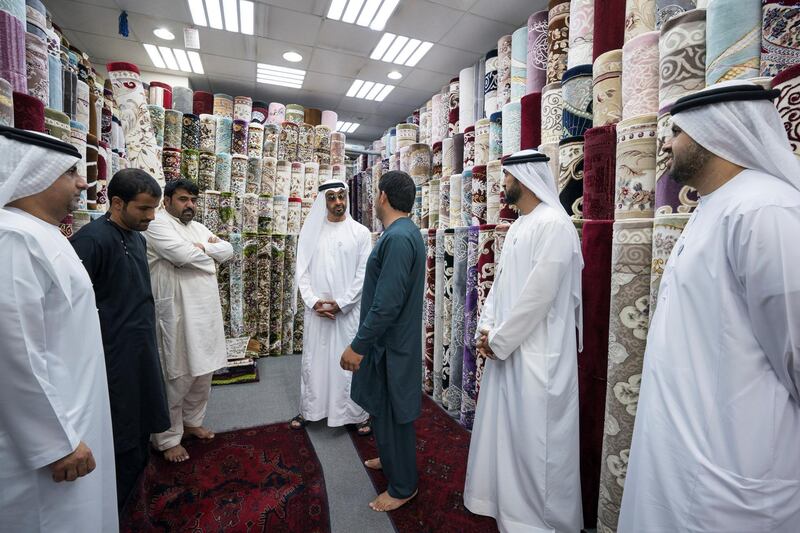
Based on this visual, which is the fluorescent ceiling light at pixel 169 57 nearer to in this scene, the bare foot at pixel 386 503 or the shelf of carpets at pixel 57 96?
the shelf of carpets at pixel 57 96

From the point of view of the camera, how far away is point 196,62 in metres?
Answer: 3.99

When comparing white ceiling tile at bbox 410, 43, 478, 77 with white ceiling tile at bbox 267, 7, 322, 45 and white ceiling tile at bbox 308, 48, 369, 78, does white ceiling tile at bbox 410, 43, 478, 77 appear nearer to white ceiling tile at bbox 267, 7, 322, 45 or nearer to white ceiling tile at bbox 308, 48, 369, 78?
white ceiling tile at bbox 308, 48, 369, 78

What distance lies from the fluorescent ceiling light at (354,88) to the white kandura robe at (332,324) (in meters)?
2.45

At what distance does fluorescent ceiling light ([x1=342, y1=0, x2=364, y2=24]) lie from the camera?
2.97 m

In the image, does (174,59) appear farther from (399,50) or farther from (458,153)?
(458,153)

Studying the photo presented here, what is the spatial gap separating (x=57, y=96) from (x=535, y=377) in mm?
2272

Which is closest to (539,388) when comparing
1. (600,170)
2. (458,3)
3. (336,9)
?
(600,170)

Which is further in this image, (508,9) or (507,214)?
→ (508,9)

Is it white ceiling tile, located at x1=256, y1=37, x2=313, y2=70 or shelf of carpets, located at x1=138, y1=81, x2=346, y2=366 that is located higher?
white ceiling tile, located at x1=256, y1=37, x2=313, y2=70

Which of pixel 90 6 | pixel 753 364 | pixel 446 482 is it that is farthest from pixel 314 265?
pixel 90 6

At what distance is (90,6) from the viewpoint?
3.13m

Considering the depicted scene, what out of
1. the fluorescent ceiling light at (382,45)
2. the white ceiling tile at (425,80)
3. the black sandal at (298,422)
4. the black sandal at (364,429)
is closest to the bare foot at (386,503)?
the black sandal at (364,429)

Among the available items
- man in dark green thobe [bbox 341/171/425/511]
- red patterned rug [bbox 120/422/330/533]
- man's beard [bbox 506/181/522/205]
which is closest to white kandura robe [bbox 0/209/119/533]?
red patterned rug [bbox 120/422/330/533]

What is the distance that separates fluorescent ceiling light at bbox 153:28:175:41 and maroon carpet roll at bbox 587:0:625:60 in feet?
11.6
